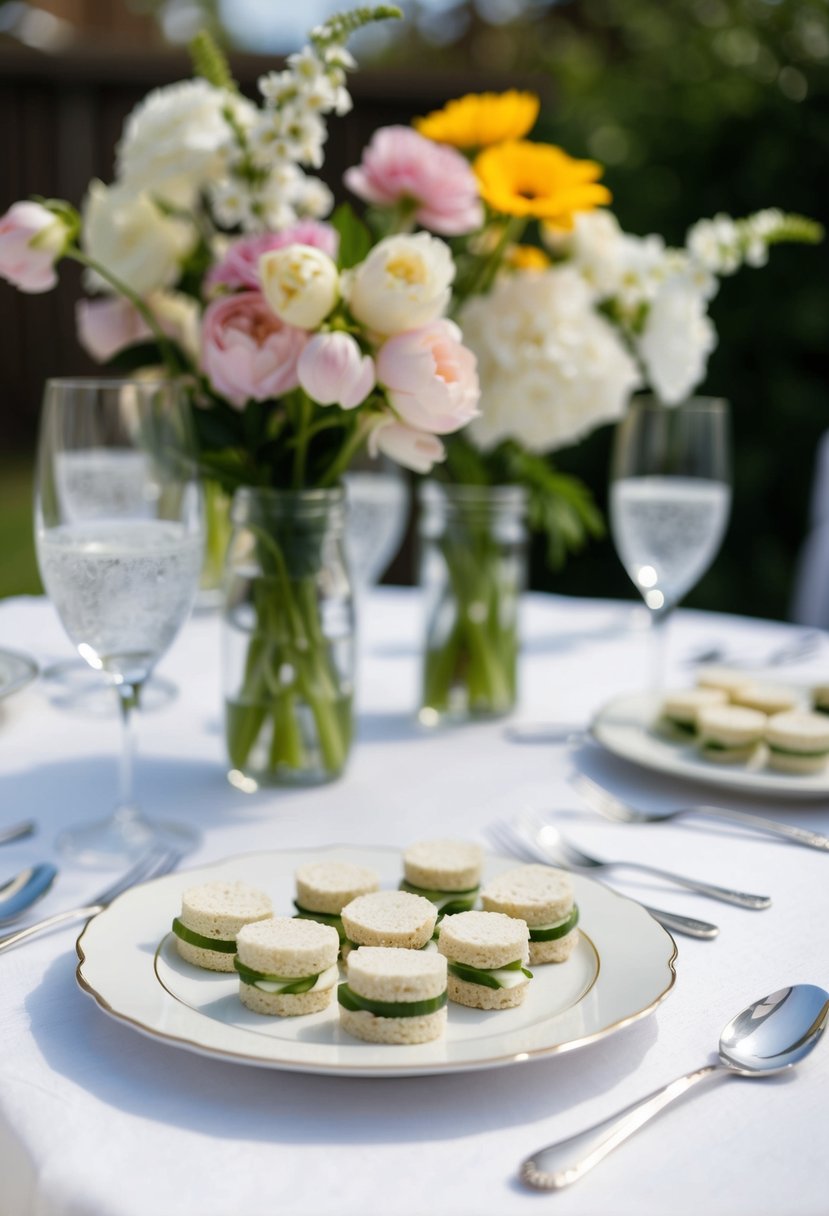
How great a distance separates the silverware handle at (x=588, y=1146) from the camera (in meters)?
0.66

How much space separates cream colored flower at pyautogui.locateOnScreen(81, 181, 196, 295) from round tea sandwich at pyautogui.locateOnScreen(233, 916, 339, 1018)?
2.94 feet

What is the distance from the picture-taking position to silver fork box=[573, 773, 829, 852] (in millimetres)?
1211

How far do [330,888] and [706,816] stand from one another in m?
0.51

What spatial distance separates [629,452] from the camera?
1.63 metres

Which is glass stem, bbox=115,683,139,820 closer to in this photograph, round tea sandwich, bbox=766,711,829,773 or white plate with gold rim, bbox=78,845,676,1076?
white plate with gold rim, bbox=78,845,676,1076

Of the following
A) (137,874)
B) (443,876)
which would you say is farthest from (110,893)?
(443,876)

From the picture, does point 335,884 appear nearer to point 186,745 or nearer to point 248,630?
point 248,630

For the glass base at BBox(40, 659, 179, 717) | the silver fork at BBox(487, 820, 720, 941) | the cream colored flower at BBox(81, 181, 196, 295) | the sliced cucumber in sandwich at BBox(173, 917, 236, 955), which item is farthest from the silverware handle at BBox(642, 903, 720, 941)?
the cream colored flower at BBox(81, 181, 196, 295)

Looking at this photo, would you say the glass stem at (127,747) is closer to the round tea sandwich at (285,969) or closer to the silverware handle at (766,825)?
the round tea sandwich at (285,969)

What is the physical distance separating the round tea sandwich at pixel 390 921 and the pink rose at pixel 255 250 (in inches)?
26.1

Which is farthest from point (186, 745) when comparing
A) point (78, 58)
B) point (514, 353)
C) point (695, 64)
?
point (78, 58)

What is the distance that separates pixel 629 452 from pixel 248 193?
1.86 feet

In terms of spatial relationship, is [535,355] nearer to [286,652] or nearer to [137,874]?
[286,652]

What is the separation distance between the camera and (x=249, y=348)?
4.02 ft
